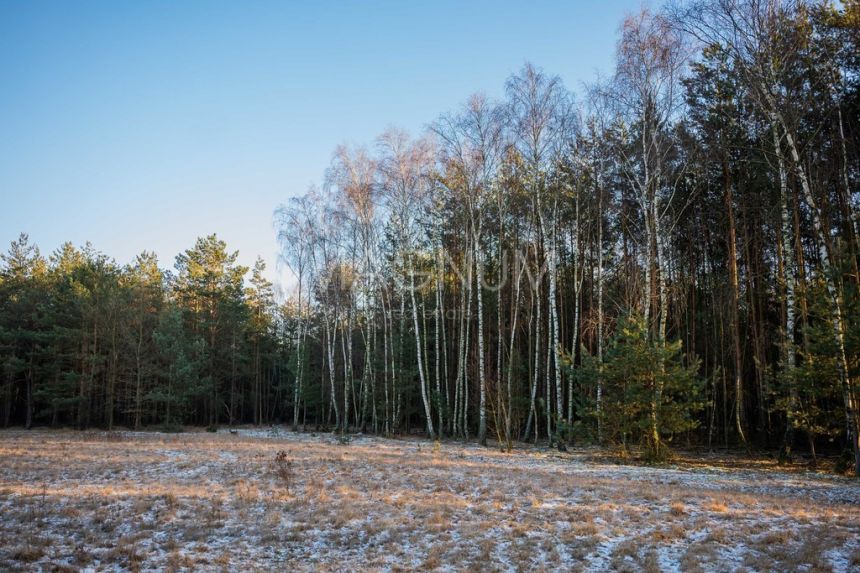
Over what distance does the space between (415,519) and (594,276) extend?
1729 centimetres

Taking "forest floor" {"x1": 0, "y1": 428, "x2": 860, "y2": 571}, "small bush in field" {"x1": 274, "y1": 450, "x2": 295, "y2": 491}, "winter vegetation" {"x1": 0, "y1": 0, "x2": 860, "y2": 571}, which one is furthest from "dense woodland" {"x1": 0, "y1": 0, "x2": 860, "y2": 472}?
"small bush in field" {"x1": 274, "y1": 450, "x2": 295, "y2": 491}

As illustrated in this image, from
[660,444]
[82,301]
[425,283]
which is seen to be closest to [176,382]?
[82,301]

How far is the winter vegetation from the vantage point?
6.56 m

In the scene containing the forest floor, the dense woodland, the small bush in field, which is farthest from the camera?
the dense woodland

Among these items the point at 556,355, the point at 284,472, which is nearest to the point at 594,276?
the point at 556,355

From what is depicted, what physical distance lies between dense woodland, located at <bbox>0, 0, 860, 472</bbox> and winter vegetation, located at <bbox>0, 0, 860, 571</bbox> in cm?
14

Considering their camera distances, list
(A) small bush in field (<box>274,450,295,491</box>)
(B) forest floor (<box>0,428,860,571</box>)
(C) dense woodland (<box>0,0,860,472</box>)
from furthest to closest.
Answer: (C) dense woodland (<box>0,0,860,472</box>)
(A) small bush in field (<box>274,450,295,491</box>)
(B) forest floor (<box>0,428,860,571</box>)

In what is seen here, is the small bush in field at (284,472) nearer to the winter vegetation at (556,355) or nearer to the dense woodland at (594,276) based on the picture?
the winter vegetation at (556,355)

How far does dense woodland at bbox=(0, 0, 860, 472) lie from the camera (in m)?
12.6

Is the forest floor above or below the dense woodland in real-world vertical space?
below

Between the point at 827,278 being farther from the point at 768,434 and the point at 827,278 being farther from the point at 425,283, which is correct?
the point at 425,283

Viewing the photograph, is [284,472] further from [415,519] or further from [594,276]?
[594,276]

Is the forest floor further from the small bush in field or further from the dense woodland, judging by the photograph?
the dense woodland

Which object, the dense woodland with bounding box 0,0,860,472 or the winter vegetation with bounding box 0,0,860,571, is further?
the dense woodland with bounding box 0,0,860,472
